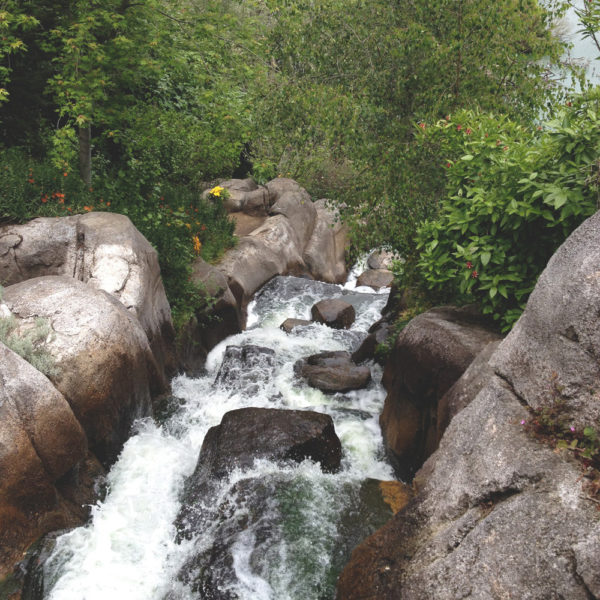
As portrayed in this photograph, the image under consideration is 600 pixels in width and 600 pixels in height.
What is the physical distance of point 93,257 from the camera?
26.4 ft

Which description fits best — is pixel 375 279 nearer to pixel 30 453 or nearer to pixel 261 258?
pixel 261 258

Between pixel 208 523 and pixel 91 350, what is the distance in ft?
8.01

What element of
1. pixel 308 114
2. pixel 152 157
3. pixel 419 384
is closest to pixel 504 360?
pixel 419 384

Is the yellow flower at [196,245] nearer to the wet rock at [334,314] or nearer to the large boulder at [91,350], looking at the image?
the wet rock at [334,314]

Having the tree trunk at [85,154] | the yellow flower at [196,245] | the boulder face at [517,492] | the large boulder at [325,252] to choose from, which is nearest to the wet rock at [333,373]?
the yellow flower at [196,245]

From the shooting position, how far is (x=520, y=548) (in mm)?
2982

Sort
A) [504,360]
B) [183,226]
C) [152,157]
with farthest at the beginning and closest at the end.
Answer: [152,157] < [183,226] < [504,360]

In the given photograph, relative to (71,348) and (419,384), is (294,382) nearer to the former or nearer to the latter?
(419,384)

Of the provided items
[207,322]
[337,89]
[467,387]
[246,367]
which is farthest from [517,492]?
[207,322]

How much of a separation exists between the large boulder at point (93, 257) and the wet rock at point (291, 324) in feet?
13.1

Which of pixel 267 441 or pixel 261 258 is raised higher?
pixel 267 441

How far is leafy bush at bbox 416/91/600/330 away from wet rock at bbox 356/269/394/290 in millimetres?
10072

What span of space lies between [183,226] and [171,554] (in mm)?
7645

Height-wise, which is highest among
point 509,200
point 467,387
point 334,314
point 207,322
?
point 509,200
